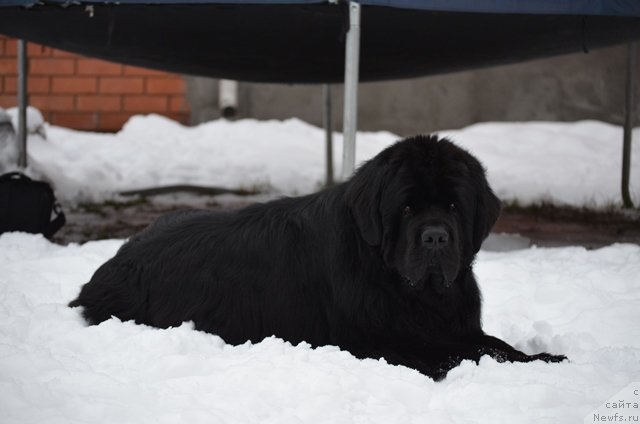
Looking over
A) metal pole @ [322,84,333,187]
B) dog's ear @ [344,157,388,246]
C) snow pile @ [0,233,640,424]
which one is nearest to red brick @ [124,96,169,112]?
metal pole @ [322,84,333,187]

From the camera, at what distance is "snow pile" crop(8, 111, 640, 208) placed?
27.2 feet

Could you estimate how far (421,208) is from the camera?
9.32ft

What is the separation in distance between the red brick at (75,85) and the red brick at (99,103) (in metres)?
0.09

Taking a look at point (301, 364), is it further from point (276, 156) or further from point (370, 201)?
point (276, 156)

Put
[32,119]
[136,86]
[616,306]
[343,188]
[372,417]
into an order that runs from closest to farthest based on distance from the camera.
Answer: [372,417] → [343,188] → [616,306] → [32,119] → [136,86]

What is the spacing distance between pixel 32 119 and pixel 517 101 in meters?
A: 5.21

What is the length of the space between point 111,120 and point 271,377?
24.7ft

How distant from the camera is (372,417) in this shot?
7.44 ft

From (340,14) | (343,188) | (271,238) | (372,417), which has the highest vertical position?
(340,14)

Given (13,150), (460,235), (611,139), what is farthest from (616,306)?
(611,139)

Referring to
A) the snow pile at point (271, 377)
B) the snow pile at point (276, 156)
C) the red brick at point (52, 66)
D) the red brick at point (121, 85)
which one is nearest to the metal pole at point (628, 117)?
the snow pile at point (276, 156)

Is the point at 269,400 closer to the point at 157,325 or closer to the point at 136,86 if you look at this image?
the point at 157,325

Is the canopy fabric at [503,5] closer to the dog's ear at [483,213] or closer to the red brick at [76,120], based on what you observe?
the dog's ear at [483,213]

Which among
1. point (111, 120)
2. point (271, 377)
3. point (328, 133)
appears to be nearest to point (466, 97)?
point (328, 133)
